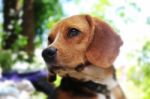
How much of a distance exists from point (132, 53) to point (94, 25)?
4.88ft

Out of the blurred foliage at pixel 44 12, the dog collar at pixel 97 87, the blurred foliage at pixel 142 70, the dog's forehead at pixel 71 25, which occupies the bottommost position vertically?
the dog collar at pixel 97 87

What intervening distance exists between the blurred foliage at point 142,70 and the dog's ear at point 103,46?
3.69ft

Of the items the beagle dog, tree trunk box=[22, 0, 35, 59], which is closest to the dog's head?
the beagle dog

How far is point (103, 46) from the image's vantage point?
1035 millimetres

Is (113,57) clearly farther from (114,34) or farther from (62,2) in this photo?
(62,2)

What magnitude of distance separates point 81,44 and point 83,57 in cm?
3

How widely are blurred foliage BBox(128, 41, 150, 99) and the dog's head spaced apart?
113cm

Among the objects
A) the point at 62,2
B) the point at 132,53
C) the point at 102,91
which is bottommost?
the point at 102,91

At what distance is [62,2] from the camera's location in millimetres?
3760

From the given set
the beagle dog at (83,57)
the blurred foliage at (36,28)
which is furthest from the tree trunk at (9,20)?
the beagle dog at (83,57)

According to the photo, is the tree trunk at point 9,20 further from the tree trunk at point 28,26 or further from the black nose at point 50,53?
the black nose at point 50,53

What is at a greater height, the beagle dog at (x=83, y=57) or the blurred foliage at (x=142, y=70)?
the blurred foliage at (x=142, y=70)

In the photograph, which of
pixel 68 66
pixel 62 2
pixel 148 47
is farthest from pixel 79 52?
pixel 62 2

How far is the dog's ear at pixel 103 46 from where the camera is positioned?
1020mm
